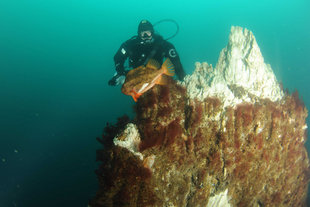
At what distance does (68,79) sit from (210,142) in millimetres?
40298

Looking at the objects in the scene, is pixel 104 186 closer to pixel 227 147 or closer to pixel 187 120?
pixel 187 120

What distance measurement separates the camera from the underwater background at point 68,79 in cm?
1273

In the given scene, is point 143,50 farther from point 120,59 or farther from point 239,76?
point 239,76

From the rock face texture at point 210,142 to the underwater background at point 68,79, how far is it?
0.74m

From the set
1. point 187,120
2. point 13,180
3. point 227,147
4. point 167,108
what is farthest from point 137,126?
point 13,180

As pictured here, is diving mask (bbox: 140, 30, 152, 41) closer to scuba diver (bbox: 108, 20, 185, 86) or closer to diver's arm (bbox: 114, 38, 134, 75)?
scuba diver (bbox: 108, 20, 185, 86)

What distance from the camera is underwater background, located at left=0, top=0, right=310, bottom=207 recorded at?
12.7m

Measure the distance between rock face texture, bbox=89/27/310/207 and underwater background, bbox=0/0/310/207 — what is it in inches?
29.2

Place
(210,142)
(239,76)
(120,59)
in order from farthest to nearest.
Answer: (120,59) → (239,76) → (210,142)

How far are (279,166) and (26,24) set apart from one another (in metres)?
104

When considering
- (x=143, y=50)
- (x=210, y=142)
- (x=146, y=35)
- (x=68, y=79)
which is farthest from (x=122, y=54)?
(x=68, y=79)

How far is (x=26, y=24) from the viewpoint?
7606 centimetres

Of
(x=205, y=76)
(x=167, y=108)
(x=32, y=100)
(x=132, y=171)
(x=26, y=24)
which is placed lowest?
(x=32, y=100)

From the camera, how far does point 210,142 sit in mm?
2922
